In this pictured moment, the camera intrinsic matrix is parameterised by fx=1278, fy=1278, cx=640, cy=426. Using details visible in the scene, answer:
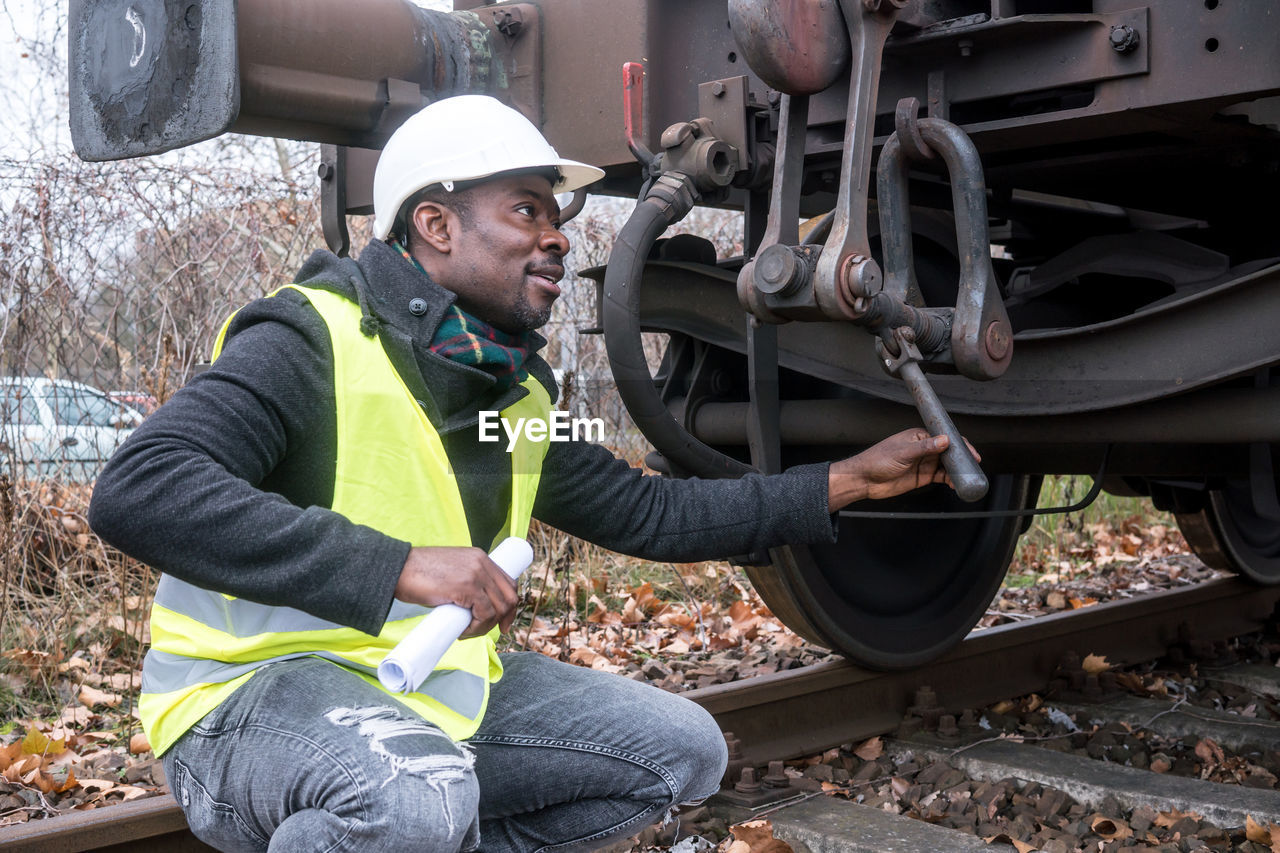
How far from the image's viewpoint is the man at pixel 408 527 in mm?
1877

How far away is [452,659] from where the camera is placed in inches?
86.4

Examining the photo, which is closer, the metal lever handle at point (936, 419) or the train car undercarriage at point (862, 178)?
the metal lever handle at point (936, 419)

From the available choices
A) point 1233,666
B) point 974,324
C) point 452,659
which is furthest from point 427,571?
point 1233,666

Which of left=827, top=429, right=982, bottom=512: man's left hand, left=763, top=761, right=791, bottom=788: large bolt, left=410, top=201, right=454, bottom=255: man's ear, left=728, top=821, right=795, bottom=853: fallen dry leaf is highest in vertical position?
left=410, top=201, right=454, bottom=255: man's ear

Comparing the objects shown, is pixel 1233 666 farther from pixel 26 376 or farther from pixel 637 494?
pixel 26 376

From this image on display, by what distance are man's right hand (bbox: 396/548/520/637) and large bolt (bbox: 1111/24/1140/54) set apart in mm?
1575

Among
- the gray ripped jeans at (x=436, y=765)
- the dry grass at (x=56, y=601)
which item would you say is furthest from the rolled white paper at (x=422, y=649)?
the dry grass at (x=56, y=601)

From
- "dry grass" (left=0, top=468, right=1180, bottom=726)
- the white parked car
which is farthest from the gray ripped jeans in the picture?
the white parked car

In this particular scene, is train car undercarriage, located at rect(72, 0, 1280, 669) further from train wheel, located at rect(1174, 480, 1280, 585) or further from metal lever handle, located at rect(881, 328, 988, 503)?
train wheel, located at rect(1174, 480, 1280, 585)

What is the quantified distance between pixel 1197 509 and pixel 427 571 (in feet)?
12.9

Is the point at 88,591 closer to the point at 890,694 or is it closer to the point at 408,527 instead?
the point at 890,694

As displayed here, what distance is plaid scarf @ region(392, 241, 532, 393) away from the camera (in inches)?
88.7

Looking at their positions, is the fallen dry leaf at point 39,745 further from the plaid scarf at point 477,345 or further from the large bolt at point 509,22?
the large bolt at point 509,22

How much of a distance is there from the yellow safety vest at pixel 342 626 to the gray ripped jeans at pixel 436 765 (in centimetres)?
4
